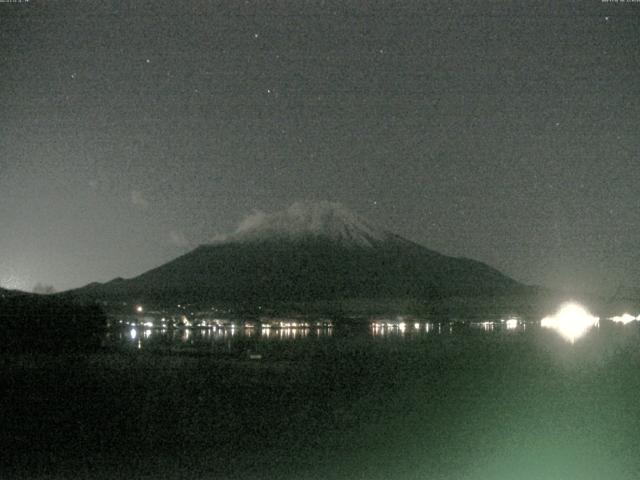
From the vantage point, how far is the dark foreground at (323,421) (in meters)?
12.8

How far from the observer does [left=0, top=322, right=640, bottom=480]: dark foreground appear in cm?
1280

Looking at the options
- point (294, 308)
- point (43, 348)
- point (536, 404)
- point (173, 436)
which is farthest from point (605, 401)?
point (294, 308)

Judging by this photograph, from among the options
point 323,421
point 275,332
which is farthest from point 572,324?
point 323,421

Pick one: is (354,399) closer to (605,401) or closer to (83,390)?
(605,401)

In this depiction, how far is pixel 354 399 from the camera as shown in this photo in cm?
2066

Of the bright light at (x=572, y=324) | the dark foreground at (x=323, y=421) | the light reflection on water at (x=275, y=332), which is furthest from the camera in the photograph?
the bright light at (x=572, y=324)

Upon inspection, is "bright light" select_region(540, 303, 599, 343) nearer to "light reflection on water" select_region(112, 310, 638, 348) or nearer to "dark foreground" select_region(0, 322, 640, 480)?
"light reflection on water" select_region(112, 310, 638, 348)

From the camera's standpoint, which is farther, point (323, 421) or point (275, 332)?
point (275, 332)

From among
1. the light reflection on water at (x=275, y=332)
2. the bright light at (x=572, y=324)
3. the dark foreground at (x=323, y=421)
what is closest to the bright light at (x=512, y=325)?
the light reflection on water at (x=275, y=332)

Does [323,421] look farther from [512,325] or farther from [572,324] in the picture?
[512,325]

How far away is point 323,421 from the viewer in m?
17.2

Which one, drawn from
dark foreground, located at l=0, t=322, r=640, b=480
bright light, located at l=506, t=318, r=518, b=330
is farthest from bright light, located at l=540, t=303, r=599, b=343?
dark foreground, located at l=0, t=322, r=640, b=480

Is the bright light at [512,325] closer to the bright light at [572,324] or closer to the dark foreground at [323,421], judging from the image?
the bright light at [572,324]

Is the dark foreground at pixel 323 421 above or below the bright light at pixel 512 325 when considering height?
below
